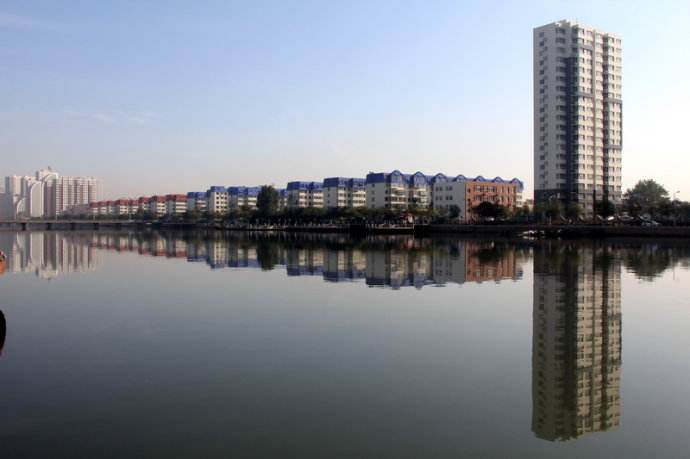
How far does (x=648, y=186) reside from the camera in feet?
258

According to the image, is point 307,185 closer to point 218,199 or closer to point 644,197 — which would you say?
point 218,199

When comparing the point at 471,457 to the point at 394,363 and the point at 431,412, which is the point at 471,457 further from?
the point at 394,363

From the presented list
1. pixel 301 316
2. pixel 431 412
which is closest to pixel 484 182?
pixel 301 316

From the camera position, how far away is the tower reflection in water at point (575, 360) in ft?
22.4

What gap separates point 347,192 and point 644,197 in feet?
172

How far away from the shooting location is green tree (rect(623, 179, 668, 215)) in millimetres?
73625

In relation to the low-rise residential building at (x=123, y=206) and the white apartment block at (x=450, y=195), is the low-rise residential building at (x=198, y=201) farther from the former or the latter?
the white apartment block at (x=450, y=195)

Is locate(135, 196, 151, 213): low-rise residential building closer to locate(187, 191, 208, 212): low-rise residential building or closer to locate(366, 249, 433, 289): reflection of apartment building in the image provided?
locate(187, 191, 208, 212): low-rise residential building

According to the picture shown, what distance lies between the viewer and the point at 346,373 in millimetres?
8477

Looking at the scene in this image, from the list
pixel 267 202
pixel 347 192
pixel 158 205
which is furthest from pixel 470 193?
pixel 158 205

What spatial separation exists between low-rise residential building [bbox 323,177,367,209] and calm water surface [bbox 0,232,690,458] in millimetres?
92276

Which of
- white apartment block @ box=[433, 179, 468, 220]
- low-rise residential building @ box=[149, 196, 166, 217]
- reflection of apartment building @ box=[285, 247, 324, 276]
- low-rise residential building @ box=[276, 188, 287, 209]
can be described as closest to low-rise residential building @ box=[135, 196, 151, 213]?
low-rise residential building @ box=[149, 196, 166, 217]

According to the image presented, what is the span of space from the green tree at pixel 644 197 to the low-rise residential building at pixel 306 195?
5920 cm

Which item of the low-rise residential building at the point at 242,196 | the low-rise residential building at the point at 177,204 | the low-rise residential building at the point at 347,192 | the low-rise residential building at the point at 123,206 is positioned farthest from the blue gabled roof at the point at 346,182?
the low-rise residential building at the point at 123,206
